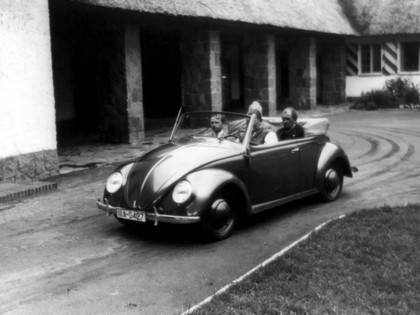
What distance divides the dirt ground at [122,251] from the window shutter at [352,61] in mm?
17403

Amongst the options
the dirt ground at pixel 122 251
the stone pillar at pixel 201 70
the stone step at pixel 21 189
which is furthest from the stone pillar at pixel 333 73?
the stone step at pixel 21 189

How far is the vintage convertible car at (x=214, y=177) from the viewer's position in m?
6.11

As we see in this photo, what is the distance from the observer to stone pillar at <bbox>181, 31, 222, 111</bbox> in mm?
16641

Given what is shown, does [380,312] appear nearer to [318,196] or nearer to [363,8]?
[318,196]

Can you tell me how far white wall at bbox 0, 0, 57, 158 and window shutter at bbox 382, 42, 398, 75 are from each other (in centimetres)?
1852

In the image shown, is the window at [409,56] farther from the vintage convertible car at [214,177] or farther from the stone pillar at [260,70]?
the vintage convertible car at [214,177]

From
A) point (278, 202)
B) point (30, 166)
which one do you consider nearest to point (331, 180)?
point (278, 202)

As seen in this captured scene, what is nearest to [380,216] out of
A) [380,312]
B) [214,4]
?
[380,312]

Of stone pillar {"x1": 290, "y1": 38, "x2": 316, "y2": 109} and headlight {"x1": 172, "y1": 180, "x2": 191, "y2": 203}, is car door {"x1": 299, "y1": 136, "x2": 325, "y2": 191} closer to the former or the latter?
headlight {"x1": 172, "y1": 180, "x2": 191, "y2": 203}

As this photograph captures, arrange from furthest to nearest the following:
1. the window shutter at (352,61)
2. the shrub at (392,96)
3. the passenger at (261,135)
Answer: the window shutter at (352,61)
the shrub at (392,96)
the passenger at (261,135)

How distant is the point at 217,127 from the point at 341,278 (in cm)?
292

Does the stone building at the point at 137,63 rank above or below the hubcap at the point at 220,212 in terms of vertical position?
above

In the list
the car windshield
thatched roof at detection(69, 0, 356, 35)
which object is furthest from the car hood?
thatched roof at detection(69, 0, 356, 35)

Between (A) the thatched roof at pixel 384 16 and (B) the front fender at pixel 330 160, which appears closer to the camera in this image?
(B) the front fender at pixel 330 160
